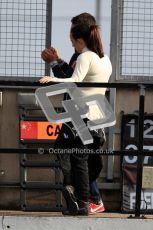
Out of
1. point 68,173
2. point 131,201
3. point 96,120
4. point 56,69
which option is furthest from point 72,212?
point 131,201

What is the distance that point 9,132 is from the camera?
7715 millimetres

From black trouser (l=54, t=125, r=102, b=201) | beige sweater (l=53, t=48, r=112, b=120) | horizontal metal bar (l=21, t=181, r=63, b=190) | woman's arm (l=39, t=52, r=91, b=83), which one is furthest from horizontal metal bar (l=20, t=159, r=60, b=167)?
woman's arm (l=39, t=52, r=91, b=83)

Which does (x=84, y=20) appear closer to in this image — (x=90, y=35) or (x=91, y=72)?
(x=90, y=35)

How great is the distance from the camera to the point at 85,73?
552 centimetres

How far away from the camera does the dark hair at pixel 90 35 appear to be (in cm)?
563

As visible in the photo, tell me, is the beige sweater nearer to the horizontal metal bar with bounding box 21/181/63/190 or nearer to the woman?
the woman

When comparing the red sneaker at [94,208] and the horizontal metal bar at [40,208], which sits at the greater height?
the red sneaker at [94,208]

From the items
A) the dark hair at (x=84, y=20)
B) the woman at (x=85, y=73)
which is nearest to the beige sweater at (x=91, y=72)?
the woman at (x=85, y=73)

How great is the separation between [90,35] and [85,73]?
33cm

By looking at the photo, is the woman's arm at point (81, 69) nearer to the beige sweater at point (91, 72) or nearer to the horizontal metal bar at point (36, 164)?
the beige sweater at point (91, 72)

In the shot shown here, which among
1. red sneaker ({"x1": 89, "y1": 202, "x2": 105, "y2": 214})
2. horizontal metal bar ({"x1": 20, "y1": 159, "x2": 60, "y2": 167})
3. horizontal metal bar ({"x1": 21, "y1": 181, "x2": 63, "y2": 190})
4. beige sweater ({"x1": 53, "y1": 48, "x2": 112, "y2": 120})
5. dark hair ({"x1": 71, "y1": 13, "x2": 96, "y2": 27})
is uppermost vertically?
dark hair ({"x1": 71, "y1": 13, "x2": 96, "y2": 27})

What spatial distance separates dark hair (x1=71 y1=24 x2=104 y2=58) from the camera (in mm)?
5633

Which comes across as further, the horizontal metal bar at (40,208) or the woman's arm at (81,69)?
the horizontal metal bar at (40,208)

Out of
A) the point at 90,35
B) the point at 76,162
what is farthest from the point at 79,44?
the point at 76,162
